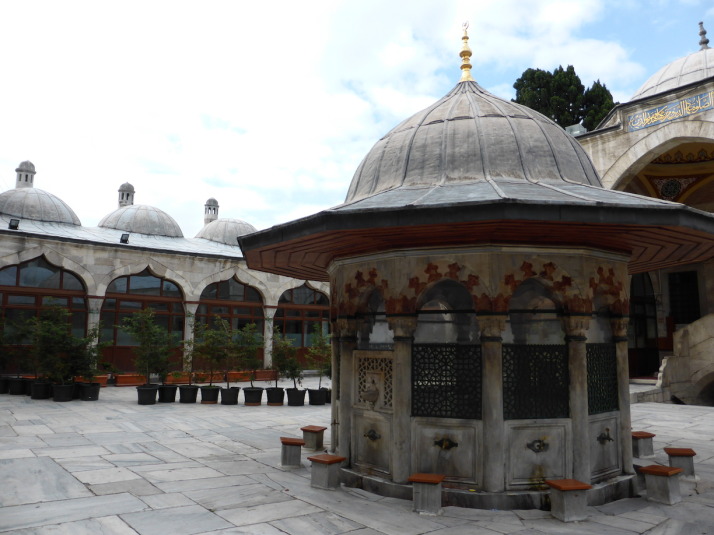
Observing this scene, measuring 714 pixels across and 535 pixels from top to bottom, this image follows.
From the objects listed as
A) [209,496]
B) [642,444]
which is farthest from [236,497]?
[642,444]

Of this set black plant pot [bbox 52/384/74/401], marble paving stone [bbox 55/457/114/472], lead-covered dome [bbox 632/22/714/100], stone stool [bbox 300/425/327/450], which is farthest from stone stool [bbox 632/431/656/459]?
lead-covered dome [bbox 632/22/714/100]

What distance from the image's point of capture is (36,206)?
23.0 m

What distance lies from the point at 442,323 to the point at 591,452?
2163 millimetres

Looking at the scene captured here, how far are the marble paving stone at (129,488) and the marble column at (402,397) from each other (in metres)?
2.61

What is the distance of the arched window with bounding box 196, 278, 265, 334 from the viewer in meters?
21.5

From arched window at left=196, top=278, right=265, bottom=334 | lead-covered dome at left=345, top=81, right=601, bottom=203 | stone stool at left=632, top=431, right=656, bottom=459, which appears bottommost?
stone stool at left=632, top=431, right=656, bottom=459

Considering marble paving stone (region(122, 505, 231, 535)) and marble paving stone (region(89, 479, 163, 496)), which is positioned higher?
marble paving stone (region(122, 505, 231, 535))

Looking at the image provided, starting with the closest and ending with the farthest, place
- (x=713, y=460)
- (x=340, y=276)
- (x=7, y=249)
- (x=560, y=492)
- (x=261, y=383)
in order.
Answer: (x=560, y=492) < (x=340, y=276) < (x=713, y=460) < (x=7, y=249) < (x=261, y=383)

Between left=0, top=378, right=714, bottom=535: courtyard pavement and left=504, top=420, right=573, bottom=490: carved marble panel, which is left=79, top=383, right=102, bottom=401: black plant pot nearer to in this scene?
left=0, top=378, right=714, bottom=535: courtyard pavement

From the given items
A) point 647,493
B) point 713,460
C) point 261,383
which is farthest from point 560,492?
point 261,383

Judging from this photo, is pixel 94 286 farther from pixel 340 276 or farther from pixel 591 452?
pixel 591 452

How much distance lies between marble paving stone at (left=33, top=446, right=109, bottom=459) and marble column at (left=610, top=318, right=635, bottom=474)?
701cm

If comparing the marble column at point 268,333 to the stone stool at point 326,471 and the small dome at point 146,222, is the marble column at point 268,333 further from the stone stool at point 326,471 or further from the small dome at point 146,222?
the stone stool at point 326,471

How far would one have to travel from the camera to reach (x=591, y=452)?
602 cm
